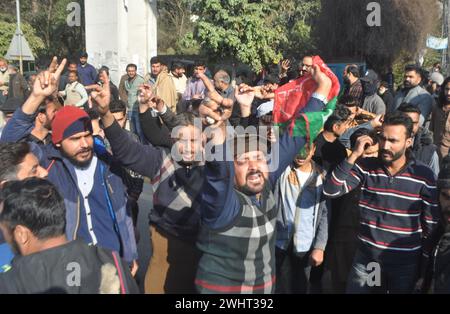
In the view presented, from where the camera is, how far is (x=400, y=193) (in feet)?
10.8

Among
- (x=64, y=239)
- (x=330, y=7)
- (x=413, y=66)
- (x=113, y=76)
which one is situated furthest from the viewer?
(x=330, y=7)

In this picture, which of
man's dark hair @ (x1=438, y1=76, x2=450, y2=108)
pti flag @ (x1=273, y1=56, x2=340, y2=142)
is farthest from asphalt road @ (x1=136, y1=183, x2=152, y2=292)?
man's dark hair @ (x1=438, y1=76, x2=450, y2=108)

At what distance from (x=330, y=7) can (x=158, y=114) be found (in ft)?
67.3

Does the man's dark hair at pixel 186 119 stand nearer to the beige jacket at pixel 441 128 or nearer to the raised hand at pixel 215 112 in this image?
the raised hand at pixel 215 112

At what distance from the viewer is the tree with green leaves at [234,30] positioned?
13312 millimetres

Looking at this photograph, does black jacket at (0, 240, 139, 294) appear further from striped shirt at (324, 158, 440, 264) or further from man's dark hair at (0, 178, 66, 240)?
striped shirt at (324, 158, 440, 264)

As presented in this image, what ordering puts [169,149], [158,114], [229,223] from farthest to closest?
[158,114], [169,149], [229,223]

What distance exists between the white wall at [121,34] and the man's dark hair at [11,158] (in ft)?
40.4

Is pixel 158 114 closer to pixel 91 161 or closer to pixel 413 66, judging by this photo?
pixel 91 161

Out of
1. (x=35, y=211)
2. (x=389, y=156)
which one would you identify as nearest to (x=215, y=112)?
(x=35, y=211)

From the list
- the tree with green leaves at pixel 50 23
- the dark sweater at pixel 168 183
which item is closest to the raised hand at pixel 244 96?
the dark sweater at pixel 168 183

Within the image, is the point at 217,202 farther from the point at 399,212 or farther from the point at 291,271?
the point at 291,271


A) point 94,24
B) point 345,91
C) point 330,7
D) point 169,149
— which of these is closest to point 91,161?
point 169,149

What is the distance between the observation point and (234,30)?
1346cm
